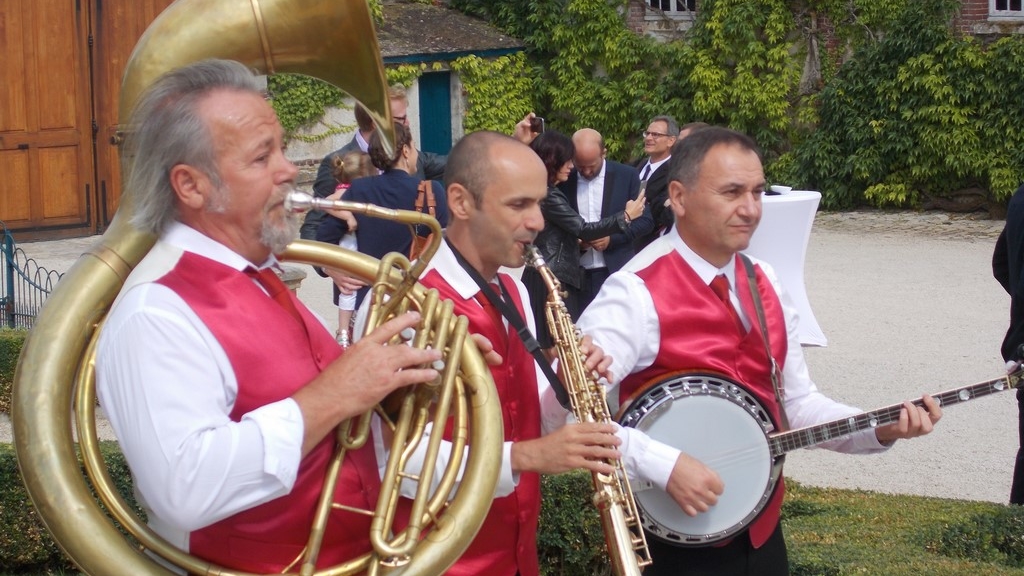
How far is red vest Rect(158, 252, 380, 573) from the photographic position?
1.93m

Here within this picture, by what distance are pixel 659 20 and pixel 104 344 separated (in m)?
16.3

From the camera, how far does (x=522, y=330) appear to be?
2.67 metres

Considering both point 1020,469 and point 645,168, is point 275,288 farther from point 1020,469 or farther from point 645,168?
point 645,168

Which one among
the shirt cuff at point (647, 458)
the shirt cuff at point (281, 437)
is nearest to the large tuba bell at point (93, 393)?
the shirt cuff at point (281, 437)

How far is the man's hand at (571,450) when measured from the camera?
7.84 ft

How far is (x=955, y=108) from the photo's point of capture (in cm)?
1456

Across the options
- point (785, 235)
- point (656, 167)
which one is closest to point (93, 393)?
point (785, 235)

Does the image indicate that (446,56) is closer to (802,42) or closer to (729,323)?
(802,42)

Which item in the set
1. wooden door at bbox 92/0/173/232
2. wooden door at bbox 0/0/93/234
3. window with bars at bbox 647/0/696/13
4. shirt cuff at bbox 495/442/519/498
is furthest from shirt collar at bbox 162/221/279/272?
window with bars at bbox 647/0/696/13

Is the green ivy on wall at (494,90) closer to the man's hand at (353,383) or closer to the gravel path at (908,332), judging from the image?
the gravel path at (908,332)

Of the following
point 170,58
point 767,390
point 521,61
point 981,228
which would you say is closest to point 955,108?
point 981,228

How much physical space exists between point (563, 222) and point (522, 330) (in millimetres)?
4332

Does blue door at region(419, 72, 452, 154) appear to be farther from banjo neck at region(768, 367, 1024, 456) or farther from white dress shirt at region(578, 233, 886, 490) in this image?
banjo neck at region(768, 367, 1024, 456)

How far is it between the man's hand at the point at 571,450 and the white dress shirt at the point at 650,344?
394 millimetres
